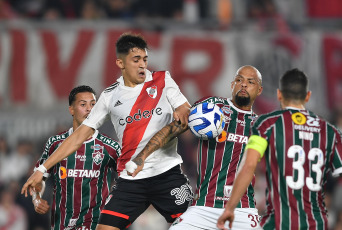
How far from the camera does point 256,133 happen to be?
527cm

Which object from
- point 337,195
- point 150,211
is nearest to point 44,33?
point 150,211

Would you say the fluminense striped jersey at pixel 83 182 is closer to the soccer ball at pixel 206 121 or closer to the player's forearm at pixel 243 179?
the soccer ball at pixel 206 121

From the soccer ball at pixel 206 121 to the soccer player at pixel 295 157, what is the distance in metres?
0.87

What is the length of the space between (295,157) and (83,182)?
2.66 metres

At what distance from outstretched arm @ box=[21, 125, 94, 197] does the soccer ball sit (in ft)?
3.52

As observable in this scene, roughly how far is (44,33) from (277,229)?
8949 millimetres

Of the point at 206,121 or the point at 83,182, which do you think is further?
the point at 83,182

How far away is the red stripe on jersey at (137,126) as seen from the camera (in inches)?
255

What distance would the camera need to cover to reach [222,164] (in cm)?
636

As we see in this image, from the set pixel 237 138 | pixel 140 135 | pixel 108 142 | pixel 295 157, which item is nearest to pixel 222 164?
pixel 237 138

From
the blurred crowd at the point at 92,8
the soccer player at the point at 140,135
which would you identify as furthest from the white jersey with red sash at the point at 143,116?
the blurred crowd at the point at 92,8

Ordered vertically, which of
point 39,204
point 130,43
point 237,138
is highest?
point 130,43

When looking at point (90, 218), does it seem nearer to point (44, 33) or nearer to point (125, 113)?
point (125, 113)

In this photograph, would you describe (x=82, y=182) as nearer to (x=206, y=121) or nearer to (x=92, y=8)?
(x=206, y=121)
